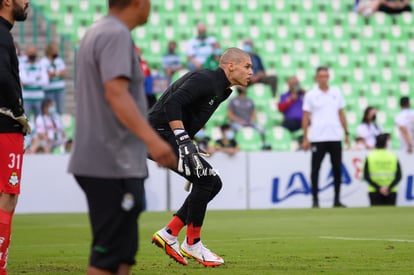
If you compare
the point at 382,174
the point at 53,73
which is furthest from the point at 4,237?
the point at 53,73

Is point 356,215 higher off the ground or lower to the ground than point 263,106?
lower

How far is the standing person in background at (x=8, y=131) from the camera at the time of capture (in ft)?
25.2

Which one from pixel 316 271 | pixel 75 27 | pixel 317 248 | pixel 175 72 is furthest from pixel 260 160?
pixel 316 271

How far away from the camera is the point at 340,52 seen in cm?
2825

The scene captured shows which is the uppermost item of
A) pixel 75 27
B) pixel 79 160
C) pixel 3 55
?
pixel 75 27

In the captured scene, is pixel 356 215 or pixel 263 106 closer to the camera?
pixel 356 215

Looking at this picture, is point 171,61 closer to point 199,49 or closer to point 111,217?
point 199,49

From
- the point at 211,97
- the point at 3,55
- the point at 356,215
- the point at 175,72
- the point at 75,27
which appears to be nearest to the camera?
the point at 3,55

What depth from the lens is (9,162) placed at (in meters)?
7.79

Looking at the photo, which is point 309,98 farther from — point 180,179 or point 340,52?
point 340,52

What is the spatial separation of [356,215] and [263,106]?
9401 millimetres

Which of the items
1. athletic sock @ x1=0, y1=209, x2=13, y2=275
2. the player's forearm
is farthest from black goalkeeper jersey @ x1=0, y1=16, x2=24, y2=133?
the player's forearm

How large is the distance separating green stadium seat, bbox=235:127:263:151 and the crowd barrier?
2021mm

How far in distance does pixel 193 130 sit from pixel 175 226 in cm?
98
